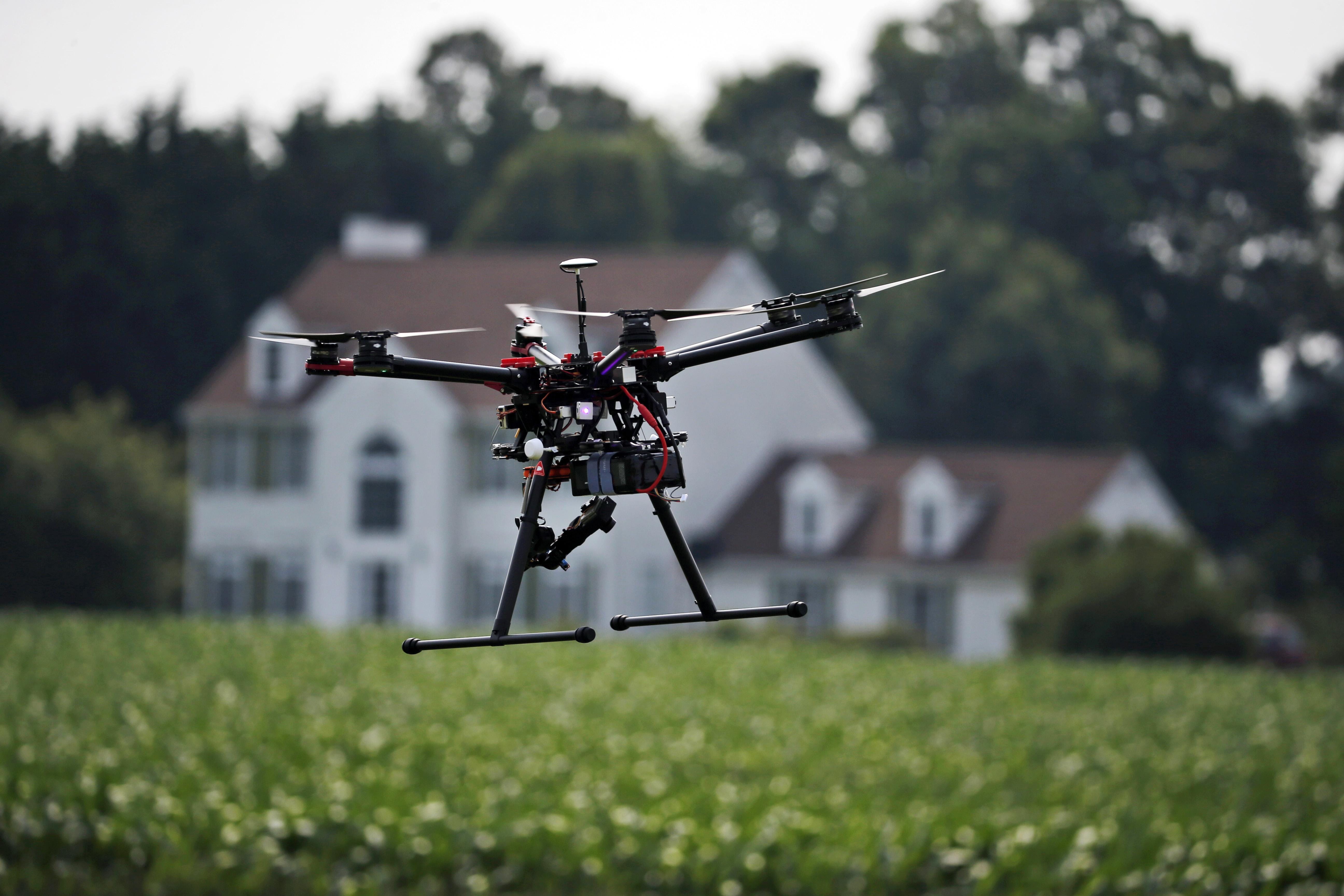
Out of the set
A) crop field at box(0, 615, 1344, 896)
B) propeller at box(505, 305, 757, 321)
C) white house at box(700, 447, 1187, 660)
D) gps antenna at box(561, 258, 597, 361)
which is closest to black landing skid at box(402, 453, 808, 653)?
gps antenna at box(561, 258, 597, 361)

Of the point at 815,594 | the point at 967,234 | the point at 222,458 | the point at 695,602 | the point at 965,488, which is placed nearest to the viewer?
the point at 695,602

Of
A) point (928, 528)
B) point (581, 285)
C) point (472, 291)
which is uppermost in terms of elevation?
point (472, 291)

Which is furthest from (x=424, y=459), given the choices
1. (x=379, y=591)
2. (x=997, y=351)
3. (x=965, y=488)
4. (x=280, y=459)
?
(x=997, y=351)

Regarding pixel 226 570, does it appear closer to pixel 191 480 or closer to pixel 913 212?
pixel 191 480

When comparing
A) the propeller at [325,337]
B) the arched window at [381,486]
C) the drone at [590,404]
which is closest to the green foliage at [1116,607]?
the arched window at [381,486]

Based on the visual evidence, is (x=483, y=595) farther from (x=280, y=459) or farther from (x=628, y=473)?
(x=628, y=473)
